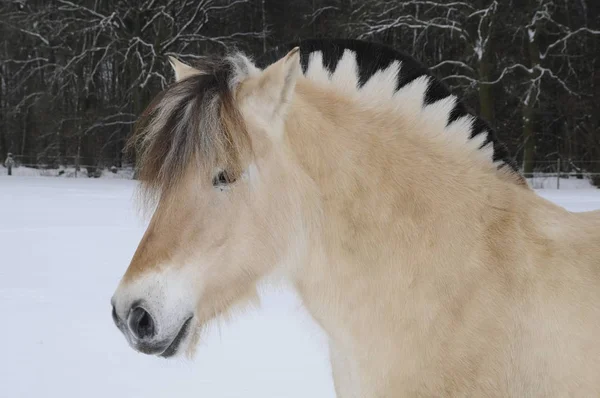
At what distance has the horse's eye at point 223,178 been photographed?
195 cm

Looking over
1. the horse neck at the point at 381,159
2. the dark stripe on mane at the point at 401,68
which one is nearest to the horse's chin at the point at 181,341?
the horse neck at the point at 381,159

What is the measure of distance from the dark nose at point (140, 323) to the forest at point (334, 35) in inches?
598

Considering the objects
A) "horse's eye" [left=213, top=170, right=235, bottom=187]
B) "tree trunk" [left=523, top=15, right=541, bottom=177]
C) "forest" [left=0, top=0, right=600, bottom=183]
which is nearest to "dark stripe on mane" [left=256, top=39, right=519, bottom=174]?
"horse's eye" [left=213, top=170, right=235, bottom=187]

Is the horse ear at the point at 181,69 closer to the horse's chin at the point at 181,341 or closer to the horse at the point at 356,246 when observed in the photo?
the horse at the point at 356,246

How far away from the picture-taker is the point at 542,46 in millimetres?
20375

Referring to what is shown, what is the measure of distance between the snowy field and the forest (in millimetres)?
9851

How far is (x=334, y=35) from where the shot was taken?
20172mm

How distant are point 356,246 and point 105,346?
355cm

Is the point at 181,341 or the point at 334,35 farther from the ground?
the point at 334,35

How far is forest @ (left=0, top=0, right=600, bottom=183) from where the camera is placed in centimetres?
1878

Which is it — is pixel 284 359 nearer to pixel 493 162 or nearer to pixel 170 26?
pixel 493 162

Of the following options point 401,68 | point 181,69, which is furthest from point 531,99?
point 181,69

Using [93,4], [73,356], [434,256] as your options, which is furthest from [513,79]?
[434,256]

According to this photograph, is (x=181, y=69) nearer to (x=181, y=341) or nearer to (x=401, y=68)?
(x=401, y=68)
